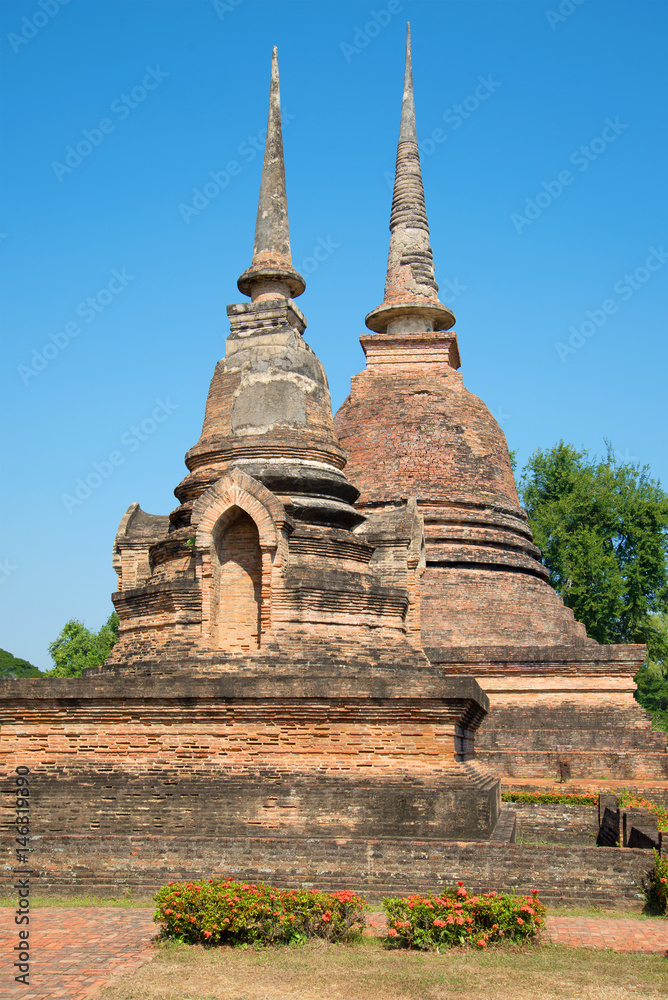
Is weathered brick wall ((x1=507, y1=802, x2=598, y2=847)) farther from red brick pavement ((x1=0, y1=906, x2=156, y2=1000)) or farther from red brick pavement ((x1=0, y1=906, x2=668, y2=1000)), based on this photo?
red brick pavement ((x1=0, y1=906, x2=156, y2=1000))

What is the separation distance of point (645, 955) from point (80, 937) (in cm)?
498

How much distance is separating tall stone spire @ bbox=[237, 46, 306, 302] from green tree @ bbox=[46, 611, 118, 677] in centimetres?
2605

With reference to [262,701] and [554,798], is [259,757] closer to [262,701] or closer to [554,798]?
[262,701]

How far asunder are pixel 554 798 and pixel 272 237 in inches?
426

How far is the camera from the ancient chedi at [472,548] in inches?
768

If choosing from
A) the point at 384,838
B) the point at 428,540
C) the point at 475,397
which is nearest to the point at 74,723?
the point at 384,838

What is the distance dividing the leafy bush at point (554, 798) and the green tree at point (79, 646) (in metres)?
25.7

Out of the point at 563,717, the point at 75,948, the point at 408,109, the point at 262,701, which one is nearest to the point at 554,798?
the point at 563,717

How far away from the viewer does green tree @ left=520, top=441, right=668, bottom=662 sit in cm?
3362

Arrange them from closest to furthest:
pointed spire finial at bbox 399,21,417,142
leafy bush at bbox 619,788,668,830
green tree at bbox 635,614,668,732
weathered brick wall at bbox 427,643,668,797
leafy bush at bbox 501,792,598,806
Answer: leafy bush at bbox 619,788,668,830 → leafy bush at bbox 501,792,598,806 → weathered brick wall at bbox 427,643,668,797 → pointed spire finial at bbox 399,21,417,142 → green tree at bbox 635,614,668,732

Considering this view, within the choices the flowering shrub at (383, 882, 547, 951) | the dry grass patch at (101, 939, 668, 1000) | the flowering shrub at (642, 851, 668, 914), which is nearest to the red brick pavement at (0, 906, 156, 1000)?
the dry grass patch at (101, 939, 668, 1000)

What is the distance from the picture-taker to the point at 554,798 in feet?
58.3

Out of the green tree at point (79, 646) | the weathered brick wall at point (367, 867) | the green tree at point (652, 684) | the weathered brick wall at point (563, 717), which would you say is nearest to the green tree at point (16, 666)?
the green tree at point (79, 646)

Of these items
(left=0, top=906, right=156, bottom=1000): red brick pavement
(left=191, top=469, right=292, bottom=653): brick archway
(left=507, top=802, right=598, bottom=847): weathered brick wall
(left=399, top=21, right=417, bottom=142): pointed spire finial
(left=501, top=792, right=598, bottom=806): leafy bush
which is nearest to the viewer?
(left=0, top=906, right=156, bottom=1000): red brick pavement
